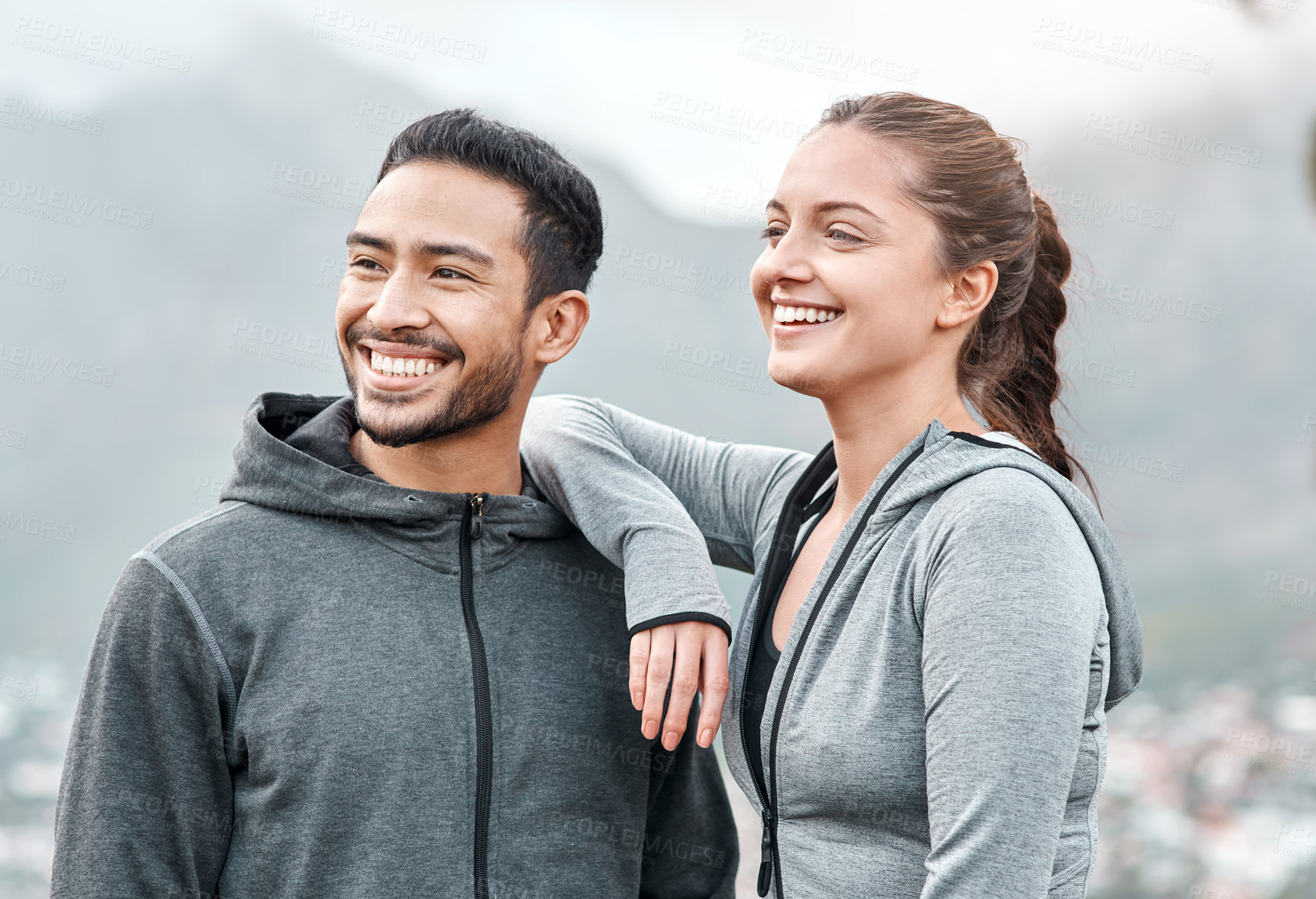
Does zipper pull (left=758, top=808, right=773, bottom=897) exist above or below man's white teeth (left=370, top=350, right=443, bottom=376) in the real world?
below

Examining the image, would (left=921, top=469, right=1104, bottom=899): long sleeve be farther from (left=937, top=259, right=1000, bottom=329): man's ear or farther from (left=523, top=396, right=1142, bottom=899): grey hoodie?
(left=937, top=259, right=1000, bottom=329): man's ear

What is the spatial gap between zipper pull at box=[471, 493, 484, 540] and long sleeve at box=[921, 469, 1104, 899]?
77 centimetres

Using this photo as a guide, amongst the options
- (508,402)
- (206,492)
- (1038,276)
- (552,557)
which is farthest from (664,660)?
(206,492)

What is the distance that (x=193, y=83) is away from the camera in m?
5.59

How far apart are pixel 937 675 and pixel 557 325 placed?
952mm

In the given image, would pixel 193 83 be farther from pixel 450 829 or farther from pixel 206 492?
pixel 450 829

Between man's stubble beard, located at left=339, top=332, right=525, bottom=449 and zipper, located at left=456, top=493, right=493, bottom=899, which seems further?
man's stubble beard, located at left=339, top=332, right=525, bottom=449

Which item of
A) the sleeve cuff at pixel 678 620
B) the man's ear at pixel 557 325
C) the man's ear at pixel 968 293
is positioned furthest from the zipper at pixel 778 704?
the man's ear at pixel 557 325

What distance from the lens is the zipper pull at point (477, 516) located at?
1.66 metres

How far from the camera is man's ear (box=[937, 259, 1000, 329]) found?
154 centimetres

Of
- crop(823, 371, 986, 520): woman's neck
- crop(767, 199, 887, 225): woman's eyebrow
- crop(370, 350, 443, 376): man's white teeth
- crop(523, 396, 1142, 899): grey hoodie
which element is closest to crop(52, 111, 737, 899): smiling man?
crop(370, 350, 443, 376): man's white teeth

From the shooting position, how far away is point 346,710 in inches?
58.7

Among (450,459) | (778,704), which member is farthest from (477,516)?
(778,704)

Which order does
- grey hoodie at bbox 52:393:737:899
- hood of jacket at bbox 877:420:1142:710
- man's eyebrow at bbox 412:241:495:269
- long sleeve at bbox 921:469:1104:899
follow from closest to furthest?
long sleeve at bbox 921:469:1104:899 → hood of jacket at bbox 877:420:1142:710 → grey hoodie at bbox 52:393:737:899 → man's eyebrow at bbox 412:241:495:269
